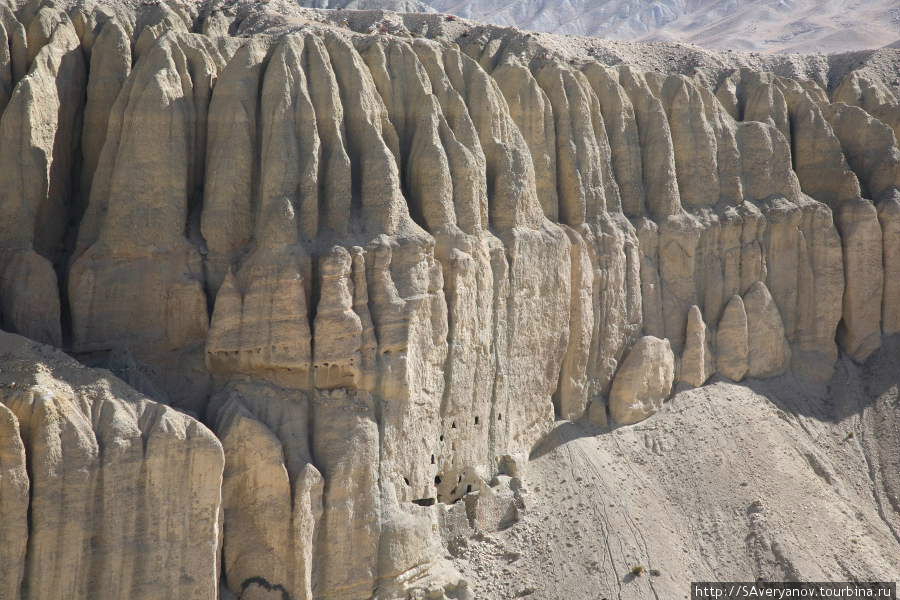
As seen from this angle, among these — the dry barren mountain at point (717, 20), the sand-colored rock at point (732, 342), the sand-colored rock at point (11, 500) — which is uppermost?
the dry barren mountain at point (717, 20)

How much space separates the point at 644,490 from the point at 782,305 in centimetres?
1170

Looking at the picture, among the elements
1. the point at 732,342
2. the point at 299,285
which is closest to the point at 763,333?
the point at 732,342

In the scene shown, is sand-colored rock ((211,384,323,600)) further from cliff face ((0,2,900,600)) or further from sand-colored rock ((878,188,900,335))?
sand-colored rock ((878,188,900,335))

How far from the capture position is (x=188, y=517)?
25.4m

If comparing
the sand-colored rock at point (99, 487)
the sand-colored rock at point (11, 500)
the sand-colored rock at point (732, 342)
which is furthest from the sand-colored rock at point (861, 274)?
the sand-colored rock at point (11, 500)

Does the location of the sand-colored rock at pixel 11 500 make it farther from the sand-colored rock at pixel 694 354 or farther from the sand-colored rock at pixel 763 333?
the sand-colored rock at pixel 763 333

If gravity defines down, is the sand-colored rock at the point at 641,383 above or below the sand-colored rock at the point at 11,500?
above

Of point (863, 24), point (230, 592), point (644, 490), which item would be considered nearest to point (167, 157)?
point (230, 592)

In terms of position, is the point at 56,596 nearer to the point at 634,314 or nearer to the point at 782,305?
the point at 634,314

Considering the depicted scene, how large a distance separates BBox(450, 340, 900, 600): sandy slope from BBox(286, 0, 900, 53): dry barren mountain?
85.8 m

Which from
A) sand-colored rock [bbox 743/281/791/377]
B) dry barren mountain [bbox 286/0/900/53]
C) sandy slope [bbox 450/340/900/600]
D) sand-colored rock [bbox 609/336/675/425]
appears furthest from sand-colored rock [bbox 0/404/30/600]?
dry barren mountain [bbox 286/0/900/53]

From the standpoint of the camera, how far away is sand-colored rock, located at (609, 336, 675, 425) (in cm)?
3728

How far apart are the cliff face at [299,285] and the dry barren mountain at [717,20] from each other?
86.2 meters

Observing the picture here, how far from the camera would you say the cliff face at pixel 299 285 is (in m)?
25.9
